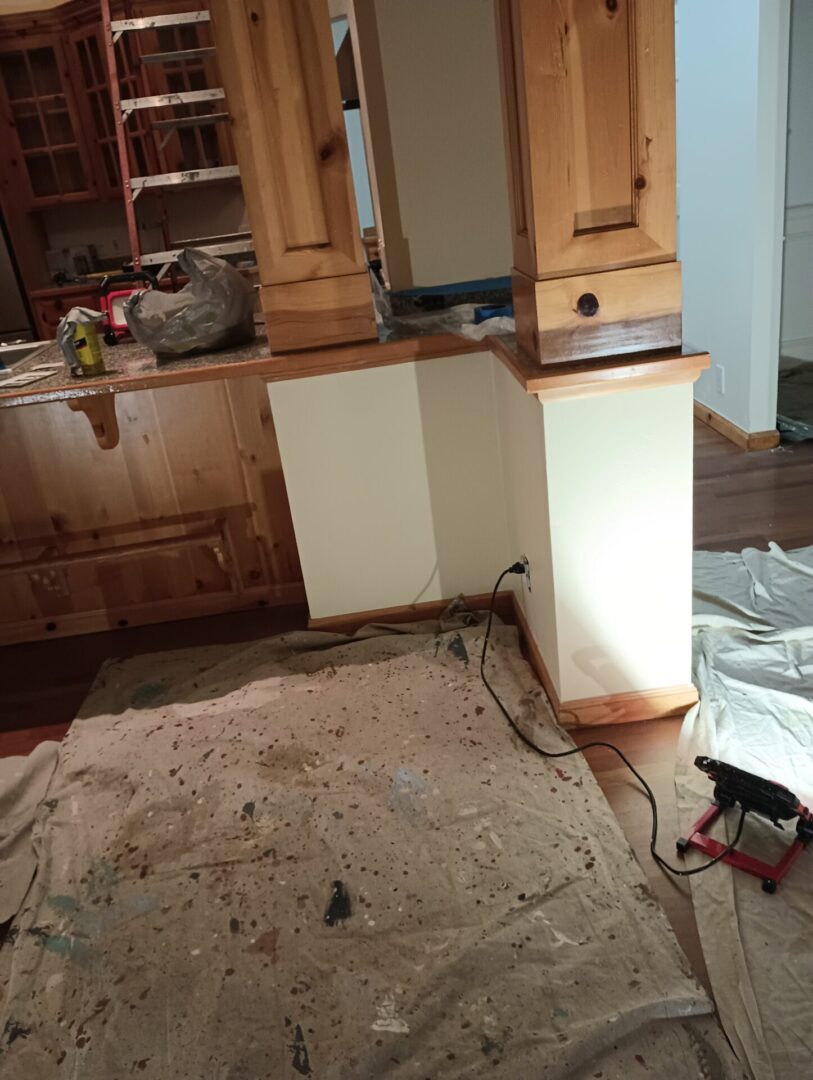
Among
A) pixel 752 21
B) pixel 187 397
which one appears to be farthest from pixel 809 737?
pixel 752 21

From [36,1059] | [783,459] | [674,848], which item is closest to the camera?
[36,1059]

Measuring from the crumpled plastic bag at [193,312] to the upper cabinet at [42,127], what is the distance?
2906 mm

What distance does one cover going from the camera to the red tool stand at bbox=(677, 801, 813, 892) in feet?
5.10

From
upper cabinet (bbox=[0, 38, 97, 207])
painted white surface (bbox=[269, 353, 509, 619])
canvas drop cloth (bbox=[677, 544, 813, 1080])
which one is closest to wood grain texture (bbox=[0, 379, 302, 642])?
painted white surface (bbox=[269, 353, 509, 619])

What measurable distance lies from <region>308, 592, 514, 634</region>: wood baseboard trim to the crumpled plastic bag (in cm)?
91

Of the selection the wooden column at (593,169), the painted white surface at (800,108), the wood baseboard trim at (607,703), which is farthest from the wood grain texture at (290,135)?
the painted white surface at (800,108)

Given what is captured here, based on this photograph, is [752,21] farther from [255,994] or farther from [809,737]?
[255,994]

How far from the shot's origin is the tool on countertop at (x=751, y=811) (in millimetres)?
1575

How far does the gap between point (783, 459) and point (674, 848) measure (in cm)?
235

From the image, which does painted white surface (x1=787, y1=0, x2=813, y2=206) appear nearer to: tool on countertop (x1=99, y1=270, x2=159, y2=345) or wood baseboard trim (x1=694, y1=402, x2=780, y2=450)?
wood baseboard trim (x1=694, y1=402, x2=780, y2=450)

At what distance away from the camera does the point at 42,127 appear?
484 centimetres

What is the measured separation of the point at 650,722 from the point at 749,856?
1.51 feet

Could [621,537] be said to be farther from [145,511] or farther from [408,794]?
[145,511]

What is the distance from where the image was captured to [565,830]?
68.3 inches
